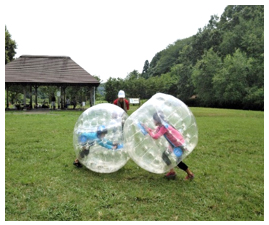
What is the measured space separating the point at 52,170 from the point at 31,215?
5.98ft

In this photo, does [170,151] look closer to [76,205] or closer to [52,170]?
[76,205]

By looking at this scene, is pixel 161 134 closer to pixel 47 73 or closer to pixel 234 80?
pixel 47 73

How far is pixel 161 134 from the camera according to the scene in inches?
167

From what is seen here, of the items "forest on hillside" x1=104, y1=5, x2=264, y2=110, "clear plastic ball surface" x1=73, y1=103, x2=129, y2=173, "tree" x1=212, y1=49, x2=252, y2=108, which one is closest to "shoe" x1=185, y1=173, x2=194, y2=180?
"clear plastic ball surface" x1=73, y1=103, x2=129, y2=173

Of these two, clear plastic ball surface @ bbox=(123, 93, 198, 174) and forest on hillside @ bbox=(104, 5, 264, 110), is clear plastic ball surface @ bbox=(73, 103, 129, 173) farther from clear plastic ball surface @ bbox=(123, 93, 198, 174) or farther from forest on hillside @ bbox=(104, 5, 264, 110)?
forest on hillside @ bbox=(104, 5, 264, 110)

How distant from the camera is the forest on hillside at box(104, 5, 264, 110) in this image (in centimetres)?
3056

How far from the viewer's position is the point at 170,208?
365 centimetres

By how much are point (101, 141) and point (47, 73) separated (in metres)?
20.7

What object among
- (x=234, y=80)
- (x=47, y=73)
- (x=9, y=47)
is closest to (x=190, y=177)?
(x=47, y=73)

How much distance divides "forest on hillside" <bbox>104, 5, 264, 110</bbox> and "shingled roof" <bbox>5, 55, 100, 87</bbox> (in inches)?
545

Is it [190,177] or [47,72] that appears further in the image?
[47,72]

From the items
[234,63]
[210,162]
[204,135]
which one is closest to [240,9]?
[234,63]

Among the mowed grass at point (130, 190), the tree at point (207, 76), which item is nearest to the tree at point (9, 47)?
the tree at point (207, 76)

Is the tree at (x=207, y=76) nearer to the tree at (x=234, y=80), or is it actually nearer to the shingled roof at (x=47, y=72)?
the tree at (x=234, y=80)
